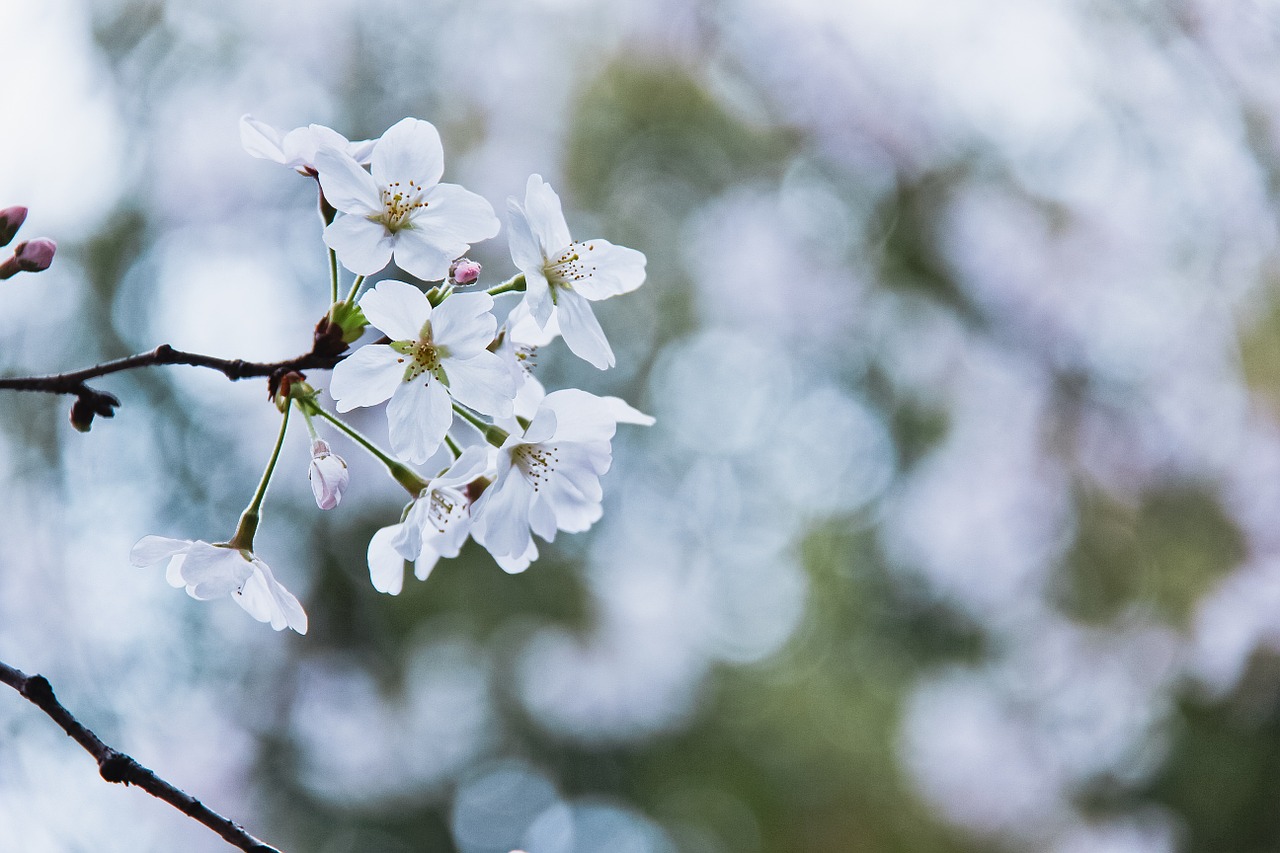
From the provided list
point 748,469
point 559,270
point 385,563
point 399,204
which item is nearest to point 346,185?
point 399,204

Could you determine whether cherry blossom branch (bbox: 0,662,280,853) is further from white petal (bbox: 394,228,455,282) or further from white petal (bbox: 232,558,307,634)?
white petal (bbox: 394,228,455,282)

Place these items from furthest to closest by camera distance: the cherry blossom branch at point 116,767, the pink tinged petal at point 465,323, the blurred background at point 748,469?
the blurred background at point 748,469, the pink tinged petal at point 465,323, the cherry blossom branch at point 116,767

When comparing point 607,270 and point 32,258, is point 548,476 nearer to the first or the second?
point 607,270

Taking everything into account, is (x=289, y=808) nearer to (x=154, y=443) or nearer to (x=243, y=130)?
(x=154, y=443)

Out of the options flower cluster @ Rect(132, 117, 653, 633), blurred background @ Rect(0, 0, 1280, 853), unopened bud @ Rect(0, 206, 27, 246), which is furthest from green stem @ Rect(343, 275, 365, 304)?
blurred background @ Rect(0, 0, 1280, 853)

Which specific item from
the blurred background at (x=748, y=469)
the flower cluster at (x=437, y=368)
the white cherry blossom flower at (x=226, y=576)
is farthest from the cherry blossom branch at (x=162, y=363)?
the blurred background at (x=748, y=469)

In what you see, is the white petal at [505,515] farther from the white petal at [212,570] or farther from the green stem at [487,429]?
the white petal at [212,570]
